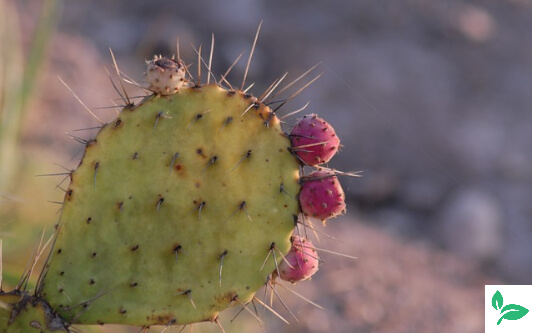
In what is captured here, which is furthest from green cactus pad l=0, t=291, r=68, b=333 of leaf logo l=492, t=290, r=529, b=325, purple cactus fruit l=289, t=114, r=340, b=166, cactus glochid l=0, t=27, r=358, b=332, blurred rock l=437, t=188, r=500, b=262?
blurred rock l=437, t=188, r=500, b=262

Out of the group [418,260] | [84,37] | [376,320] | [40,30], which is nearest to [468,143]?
[418,260]

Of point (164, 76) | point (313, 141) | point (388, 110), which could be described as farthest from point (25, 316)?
point (388, 110)

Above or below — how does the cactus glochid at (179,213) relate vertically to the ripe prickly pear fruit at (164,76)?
below

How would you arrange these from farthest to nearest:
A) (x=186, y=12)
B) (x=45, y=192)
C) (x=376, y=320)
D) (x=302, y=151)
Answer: (x=186, y=12) → (x=376, y=320) → (x=45, y=192) → (x=302, y=151)

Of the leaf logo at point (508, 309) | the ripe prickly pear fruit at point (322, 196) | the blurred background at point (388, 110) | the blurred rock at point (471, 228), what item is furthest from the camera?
the blurred rock at point (471, 228)

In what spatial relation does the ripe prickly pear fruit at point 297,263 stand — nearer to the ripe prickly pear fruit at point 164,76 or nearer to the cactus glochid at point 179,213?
the cactus glochid at point 179,213

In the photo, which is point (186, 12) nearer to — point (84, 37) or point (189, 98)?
point (84, 37)

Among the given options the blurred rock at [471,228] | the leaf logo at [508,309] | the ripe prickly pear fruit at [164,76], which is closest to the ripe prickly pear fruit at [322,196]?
the ripe prickly pear fruit at [164,76]

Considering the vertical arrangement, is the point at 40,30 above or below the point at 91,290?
above
